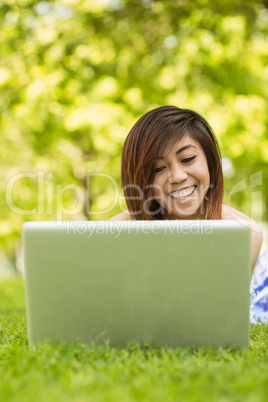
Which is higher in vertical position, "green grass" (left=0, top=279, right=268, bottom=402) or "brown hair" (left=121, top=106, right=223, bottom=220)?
"brown hair" (left=121, top=106, right=223, bottom=220)

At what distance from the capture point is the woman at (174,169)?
309 cm

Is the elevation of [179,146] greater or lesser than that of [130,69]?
lesser

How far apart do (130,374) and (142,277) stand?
405 millimetres

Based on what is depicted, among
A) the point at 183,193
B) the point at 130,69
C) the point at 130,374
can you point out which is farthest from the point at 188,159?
the point at 130,69

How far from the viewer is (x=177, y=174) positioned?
121 inches

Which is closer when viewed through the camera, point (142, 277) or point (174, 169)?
point (142, 277)

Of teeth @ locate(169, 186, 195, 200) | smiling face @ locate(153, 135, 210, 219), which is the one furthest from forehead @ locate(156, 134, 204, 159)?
teeth @ locate(169, 186, 195, 200)

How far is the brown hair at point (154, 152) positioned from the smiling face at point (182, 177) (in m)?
0.05

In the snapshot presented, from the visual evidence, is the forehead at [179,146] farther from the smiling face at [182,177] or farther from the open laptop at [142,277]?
the open laptop at [142,277]

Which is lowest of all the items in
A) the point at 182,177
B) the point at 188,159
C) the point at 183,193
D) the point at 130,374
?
the point at 130,374

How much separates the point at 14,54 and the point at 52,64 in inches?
28.4

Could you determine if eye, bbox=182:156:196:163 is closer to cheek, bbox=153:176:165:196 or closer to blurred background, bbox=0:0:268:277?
cheek, bbox=153:176:165:196

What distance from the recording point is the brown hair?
310 cm

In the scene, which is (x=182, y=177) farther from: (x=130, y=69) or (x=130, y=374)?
(x=130, y=69)
